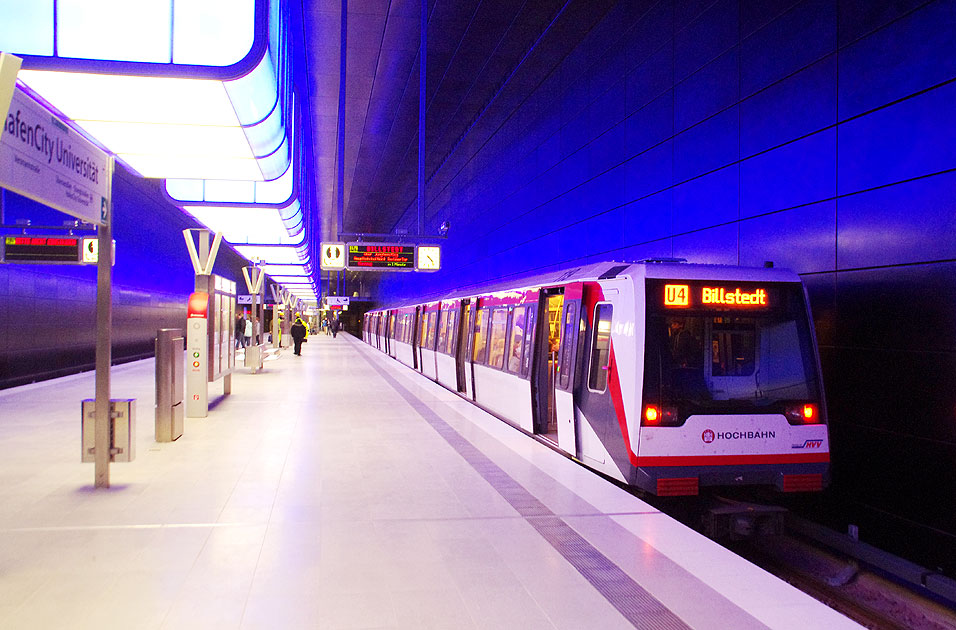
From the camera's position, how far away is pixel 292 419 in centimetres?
1042

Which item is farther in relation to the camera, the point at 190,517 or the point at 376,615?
the point at 190,517

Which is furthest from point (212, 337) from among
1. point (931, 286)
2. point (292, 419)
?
point (931, 286)

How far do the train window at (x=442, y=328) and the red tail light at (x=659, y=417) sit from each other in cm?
1074

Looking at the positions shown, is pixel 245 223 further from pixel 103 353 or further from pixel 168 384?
pixel 103 353

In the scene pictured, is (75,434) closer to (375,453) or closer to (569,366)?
(375,453)

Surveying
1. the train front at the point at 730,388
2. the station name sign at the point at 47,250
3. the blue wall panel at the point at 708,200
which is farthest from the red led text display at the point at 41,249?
the train front at the point at 730,388

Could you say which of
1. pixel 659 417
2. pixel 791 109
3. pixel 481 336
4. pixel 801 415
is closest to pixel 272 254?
pixel 481 336

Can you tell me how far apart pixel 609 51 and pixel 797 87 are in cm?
596

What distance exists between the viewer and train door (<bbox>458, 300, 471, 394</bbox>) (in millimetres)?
14711

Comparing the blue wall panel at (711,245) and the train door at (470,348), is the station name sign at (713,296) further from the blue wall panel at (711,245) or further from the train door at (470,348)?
the train door at (470,348)

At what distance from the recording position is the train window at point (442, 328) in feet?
55.8

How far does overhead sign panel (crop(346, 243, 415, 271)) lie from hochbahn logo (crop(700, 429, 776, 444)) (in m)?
14.8

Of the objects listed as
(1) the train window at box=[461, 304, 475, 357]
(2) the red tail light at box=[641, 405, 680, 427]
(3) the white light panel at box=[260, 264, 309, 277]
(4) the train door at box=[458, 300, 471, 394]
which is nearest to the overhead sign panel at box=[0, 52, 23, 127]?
(2) the red tail light at box=[641, 405, 680, 427]

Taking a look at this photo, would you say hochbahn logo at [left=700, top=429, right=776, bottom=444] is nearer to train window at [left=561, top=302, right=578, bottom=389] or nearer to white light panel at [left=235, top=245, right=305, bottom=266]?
train window at [left=561, top=302, right=578, bottom=389]
